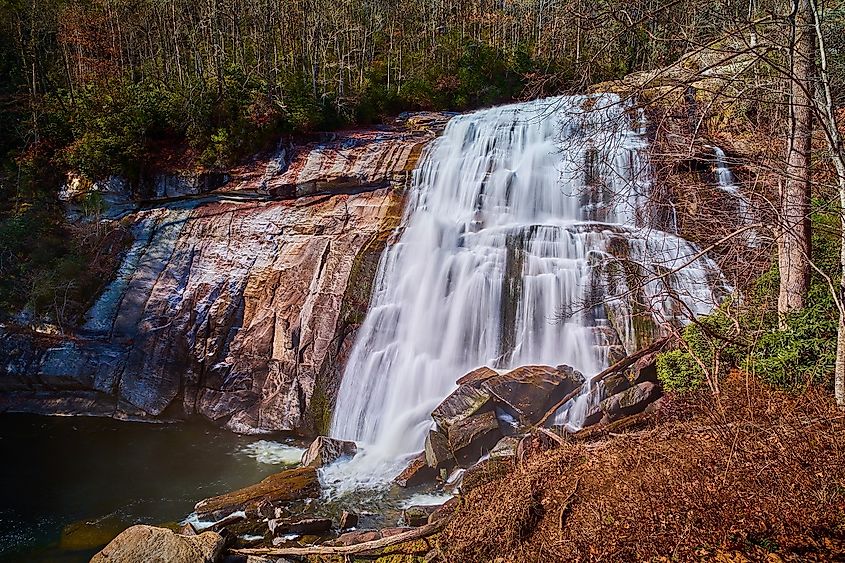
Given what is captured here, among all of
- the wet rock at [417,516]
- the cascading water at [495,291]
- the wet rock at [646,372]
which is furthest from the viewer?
the cascading water at [495,291]

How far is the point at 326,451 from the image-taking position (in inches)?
440

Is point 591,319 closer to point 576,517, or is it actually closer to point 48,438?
point 576,517

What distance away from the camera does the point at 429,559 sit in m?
6.01

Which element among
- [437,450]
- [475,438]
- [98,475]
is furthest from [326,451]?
[98,475]

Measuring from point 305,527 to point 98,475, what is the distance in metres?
6.14

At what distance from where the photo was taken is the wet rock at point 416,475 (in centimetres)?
987

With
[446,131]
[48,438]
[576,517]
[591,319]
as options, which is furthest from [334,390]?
[446,131]

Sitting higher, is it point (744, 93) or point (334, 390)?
point (744, 93)

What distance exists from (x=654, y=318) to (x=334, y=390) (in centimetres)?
749

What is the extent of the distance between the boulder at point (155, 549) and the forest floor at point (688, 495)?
324cm

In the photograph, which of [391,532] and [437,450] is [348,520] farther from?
[437,450]

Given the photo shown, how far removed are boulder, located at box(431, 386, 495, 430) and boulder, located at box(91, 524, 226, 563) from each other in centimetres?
435

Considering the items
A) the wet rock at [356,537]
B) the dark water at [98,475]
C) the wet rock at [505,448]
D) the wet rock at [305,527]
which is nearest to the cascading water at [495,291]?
the wet rock at [305,527]

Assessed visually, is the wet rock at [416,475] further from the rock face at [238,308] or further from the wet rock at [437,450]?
the rock face at [238,308]
